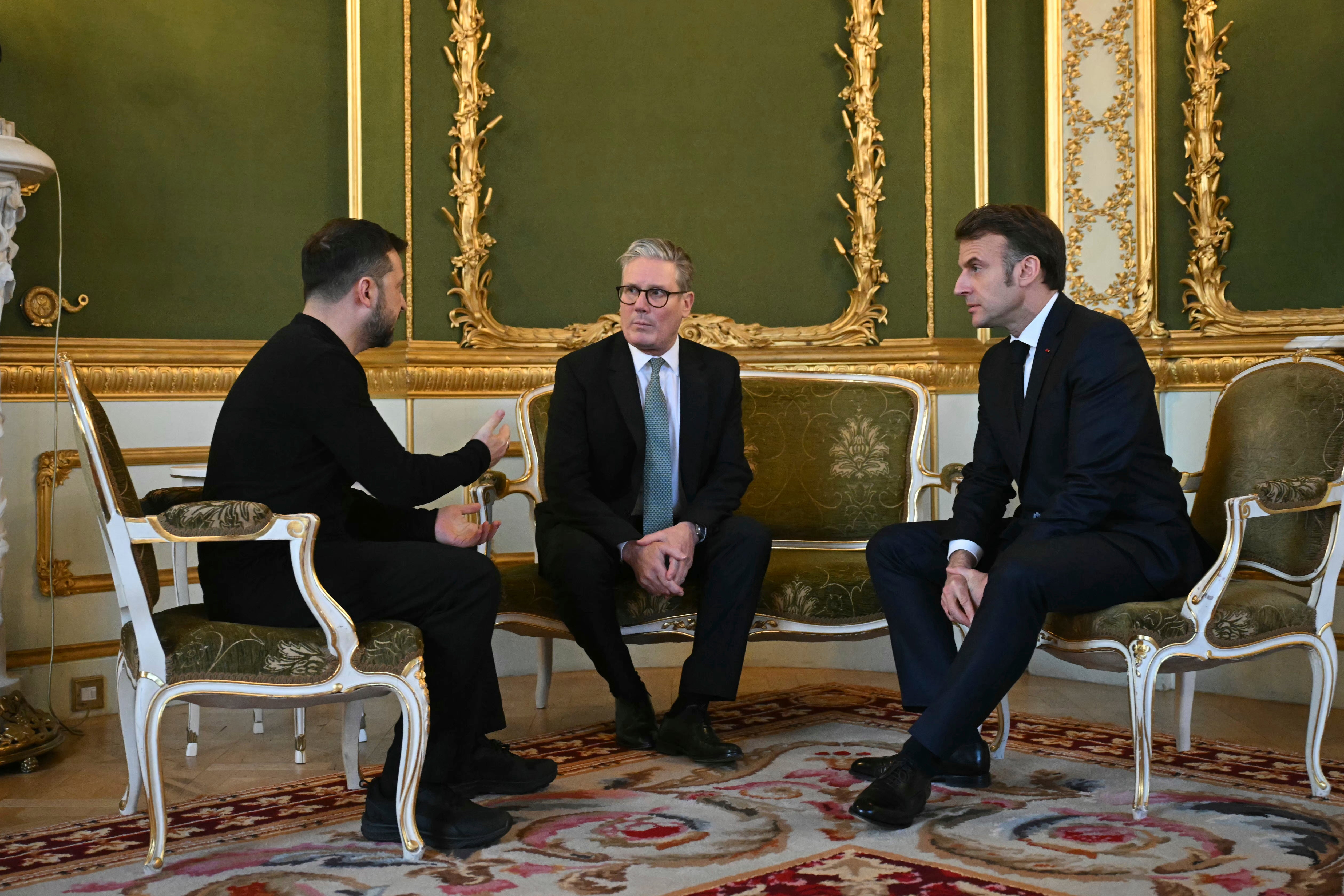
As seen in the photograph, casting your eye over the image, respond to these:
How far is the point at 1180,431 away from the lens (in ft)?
13.5

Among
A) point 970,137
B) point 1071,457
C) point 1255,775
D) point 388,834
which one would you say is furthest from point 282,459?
point 970,137

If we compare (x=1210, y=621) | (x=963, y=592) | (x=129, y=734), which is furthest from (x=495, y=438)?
(x=1210, y=621)

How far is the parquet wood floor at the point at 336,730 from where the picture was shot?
288 centimetres

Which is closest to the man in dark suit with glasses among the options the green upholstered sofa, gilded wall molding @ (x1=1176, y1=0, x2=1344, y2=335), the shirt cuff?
the green upholstered sofa

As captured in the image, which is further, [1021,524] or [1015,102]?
[1015,102]

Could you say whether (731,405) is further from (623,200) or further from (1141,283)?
(1141,283)

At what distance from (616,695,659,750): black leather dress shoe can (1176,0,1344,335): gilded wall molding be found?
7.66 ft

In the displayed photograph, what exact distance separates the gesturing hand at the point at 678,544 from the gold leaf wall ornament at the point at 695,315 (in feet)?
4.30

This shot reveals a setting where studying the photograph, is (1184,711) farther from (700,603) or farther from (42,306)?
(42,306)

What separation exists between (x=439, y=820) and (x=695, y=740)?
81 cm

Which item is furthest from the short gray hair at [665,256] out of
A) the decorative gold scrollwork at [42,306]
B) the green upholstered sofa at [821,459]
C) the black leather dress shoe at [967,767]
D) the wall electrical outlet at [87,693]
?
the wall electrical outlet at [87,693]

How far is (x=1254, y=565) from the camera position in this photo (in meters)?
3.03

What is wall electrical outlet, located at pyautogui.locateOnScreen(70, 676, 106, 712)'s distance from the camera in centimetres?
366

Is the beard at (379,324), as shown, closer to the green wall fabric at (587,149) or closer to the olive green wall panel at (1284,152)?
the green wall fabric at (587,149)
